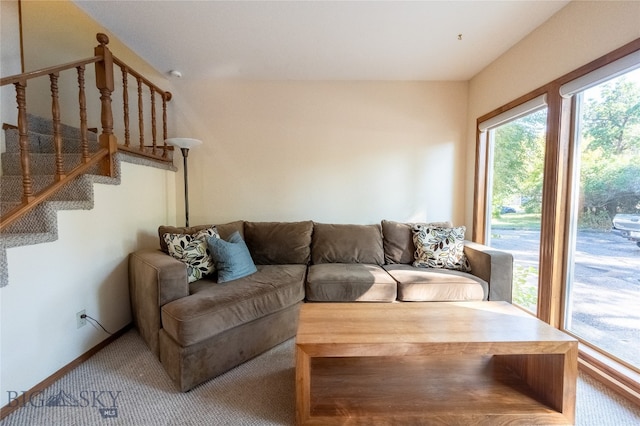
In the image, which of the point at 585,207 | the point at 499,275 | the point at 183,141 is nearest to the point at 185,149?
the point at 183,141

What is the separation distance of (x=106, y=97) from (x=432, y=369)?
9.38 feet

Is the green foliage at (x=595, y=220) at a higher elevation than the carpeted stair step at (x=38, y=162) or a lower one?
lower

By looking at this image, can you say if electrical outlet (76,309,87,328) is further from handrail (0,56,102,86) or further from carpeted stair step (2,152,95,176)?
handrail (0,56,102,86)

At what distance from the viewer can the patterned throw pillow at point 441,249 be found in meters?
2.42

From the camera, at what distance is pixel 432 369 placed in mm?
1516

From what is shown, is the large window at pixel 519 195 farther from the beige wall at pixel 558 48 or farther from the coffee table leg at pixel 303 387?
the coffee table leg at pixel 303 387

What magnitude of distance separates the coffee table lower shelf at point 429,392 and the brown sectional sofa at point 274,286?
51 centimetres

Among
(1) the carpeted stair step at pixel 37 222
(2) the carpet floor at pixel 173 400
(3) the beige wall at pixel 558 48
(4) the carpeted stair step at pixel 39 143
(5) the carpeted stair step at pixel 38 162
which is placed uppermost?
(3) the beige wall at pixel 558 48

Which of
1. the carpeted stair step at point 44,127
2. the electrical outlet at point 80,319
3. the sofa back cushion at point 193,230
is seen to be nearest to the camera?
the electrical outlet at point 80,319

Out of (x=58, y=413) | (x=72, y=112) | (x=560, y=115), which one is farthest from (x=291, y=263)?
(x=72, y=112)

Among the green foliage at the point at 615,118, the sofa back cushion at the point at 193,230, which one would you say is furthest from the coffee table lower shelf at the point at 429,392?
the sofa back cushion at the point at 193,230

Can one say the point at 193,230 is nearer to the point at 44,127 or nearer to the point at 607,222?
the point at 44,127

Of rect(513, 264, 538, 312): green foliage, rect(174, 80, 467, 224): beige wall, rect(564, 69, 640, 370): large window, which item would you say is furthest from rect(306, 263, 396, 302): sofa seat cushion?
rect(564, 69, 640, 370): large window

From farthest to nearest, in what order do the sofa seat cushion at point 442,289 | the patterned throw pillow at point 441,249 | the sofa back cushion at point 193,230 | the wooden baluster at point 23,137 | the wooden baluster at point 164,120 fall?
the wooden baluster at point 164,120 → the patterned throw pillow at point 441,249 → the sofa back cushion at point 193,230 → the sofa seat cushion at point 442,289 → the wooden baluster at point 23,137
